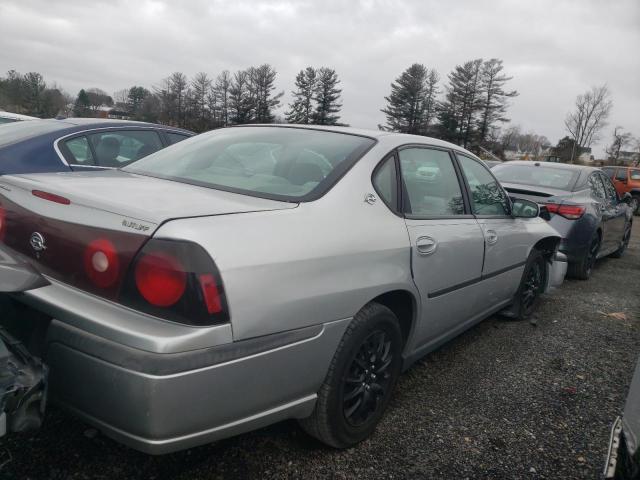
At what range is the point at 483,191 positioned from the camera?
344 centimetres

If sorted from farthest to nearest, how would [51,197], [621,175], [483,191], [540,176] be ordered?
[621,175], [540,176], [483,191], [51,197]

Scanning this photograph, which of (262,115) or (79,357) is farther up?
(262,115)

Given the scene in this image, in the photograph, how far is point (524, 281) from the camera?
4.09m

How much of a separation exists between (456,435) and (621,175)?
2014 cm

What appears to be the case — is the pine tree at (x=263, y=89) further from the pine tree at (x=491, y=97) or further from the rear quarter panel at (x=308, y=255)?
the rear quarter panel at (x=308, y=255)

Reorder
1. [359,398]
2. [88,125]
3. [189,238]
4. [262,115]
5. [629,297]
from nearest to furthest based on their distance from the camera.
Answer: [189,238] < [359,398] < [88,125] < [629,297] < [262,115]

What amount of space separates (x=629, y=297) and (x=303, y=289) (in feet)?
17.4

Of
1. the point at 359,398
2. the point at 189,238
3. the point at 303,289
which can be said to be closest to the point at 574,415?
the point at 359,398

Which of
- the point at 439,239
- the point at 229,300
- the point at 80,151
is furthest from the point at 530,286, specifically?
the point at 80,151

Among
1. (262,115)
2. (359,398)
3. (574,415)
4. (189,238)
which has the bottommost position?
(574,415)

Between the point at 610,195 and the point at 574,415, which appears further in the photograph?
the point at 610,195

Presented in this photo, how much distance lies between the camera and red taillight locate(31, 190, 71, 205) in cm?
180

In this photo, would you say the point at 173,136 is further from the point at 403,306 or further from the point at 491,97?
the point at 491,97

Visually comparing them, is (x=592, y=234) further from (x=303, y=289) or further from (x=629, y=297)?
(x=303, y=289)
